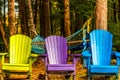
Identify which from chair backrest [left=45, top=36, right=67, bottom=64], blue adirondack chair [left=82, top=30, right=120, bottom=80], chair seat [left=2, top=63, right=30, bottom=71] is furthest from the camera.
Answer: chair backrest [left=45, top=36, right=67, bottom=64]

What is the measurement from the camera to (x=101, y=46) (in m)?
7.08

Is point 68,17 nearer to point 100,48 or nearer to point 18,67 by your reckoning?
point 100,48

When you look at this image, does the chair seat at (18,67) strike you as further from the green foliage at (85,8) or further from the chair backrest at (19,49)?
the green foliage at (85,8)

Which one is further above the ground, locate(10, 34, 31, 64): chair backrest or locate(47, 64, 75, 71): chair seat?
locate(10, 34, 31, 64): chair backrest

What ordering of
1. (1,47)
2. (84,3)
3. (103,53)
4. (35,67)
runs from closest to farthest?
(103,53) < (35,67) < (84,3) < (1,47)

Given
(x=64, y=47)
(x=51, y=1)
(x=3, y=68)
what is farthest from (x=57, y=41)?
(x=51, y=1)

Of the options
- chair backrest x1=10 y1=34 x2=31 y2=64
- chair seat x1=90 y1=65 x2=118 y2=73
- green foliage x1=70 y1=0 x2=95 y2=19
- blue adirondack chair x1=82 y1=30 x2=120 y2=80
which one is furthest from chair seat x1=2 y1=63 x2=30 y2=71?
green foliage x1=70 y1=0 x2=95 y2=19

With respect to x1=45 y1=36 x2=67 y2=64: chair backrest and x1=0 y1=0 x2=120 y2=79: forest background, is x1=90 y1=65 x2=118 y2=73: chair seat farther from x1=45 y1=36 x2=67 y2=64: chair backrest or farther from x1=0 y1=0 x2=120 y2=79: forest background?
x1=0 y1=0 x2=120 y2=79: forest background

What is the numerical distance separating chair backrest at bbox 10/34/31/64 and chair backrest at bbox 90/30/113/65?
1.29 m

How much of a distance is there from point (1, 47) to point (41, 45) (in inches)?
312

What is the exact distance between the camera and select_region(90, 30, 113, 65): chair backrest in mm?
7016

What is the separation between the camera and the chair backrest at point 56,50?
7.12 m

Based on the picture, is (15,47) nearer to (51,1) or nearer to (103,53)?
(103,53)

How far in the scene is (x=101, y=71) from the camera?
6.18m
